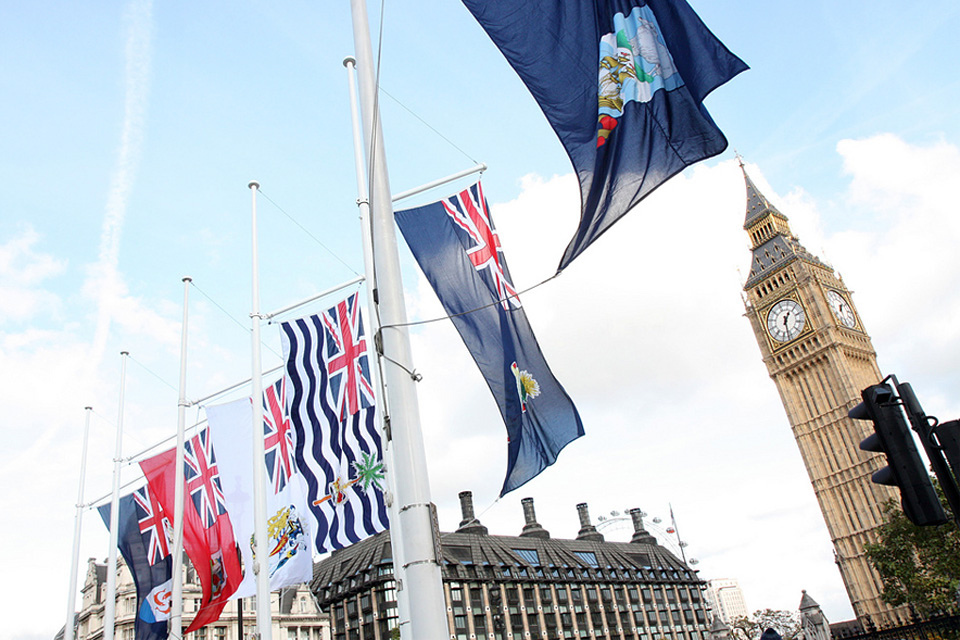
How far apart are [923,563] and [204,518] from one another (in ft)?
139

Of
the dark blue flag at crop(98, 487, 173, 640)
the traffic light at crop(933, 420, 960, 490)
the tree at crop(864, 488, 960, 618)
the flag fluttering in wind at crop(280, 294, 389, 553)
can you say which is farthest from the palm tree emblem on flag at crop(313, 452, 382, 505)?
the tree at crop(864, 488, 960, 618)

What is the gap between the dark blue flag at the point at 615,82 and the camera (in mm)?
7633

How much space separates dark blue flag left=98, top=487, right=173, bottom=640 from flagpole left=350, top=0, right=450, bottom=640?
60.2 ft

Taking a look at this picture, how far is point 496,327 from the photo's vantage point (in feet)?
32.7

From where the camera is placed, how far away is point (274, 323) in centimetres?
1959

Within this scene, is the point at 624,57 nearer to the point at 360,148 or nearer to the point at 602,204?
the point at 602,204

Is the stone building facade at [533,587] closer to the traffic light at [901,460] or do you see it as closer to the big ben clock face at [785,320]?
the big ben clock face at [785,320]

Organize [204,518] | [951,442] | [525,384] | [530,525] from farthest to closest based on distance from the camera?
[530,525], [204,518], [525,384], [951,442]

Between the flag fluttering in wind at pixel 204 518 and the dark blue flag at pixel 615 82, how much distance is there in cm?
1593

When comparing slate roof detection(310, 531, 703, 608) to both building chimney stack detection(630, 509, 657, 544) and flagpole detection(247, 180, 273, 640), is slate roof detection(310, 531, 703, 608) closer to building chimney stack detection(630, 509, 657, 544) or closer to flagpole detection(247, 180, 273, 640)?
building chimney stack detection(630, 509, 657, 544)

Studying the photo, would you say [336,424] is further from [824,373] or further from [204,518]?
[824,373]

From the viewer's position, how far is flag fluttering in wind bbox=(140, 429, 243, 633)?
19.1m

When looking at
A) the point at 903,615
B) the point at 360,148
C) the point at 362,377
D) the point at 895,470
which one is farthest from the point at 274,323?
the point at 903,615

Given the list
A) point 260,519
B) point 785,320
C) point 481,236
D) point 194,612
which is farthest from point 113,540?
point 785,320
